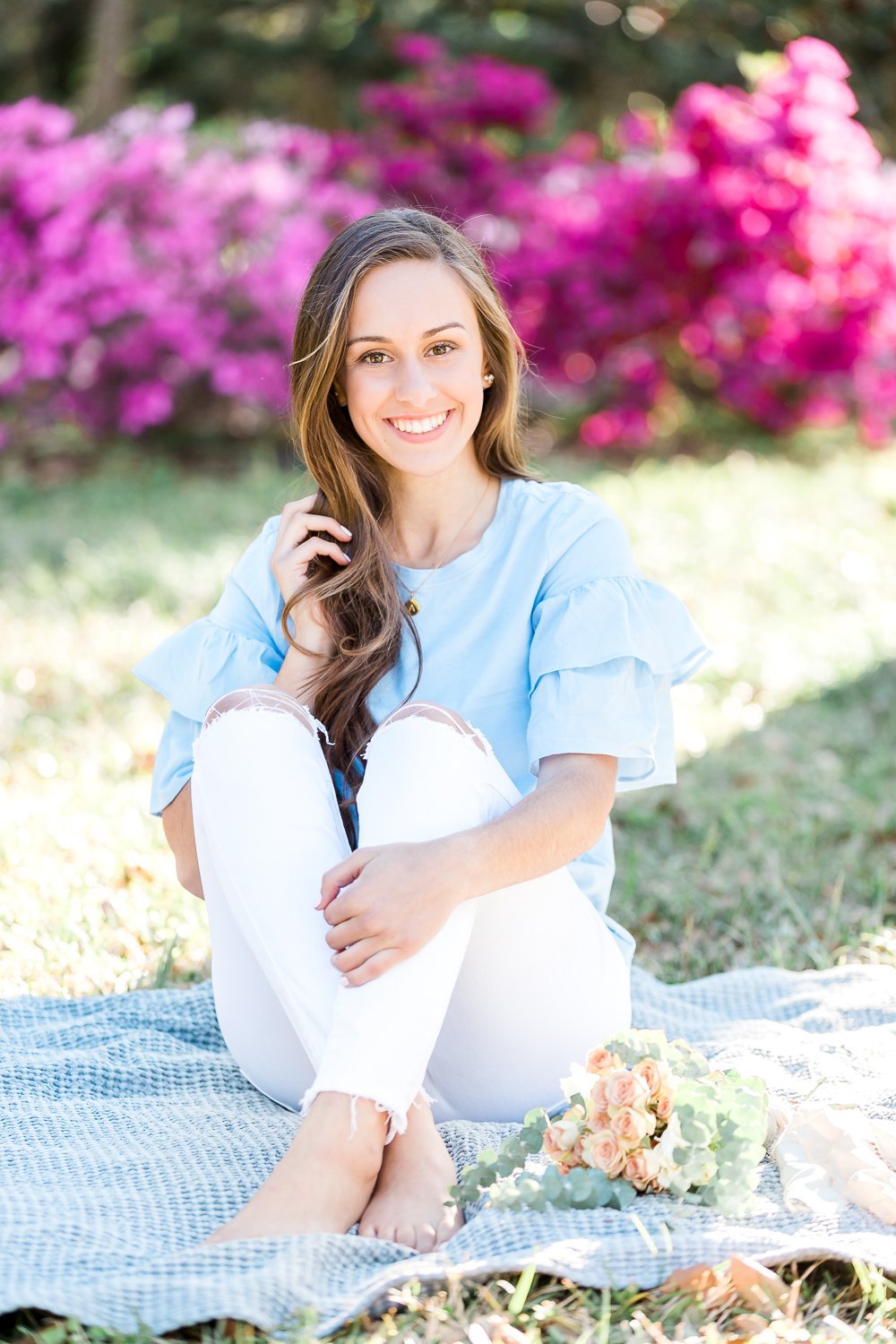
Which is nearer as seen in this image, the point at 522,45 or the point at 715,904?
the point at 715,904

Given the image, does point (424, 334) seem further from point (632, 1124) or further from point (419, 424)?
point (632, 1124)

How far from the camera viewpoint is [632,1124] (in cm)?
176

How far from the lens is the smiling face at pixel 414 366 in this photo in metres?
2.28

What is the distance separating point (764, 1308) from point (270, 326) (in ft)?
19.9

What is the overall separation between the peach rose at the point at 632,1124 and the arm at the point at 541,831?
1.03ft

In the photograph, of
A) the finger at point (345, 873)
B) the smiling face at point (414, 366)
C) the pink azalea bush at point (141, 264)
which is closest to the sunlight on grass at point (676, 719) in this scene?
the smiling face at point (414, 366)

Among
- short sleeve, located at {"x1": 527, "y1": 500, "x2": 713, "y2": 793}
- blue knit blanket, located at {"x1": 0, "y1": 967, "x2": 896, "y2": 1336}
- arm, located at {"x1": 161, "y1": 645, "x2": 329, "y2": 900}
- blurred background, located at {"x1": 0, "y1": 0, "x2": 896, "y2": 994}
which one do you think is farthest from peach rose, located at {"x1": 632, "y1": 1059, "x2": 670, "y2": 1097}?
blurred background, located at {"x1": 0, "y1": 0, "x2": 896, "y2": 994}

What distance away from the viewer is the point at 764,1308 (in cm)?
169

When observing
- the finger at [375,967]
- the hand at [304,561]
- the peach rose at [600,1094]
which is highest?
the hand at [304,561]

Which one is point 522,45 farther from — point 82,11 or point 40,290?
point 40,290

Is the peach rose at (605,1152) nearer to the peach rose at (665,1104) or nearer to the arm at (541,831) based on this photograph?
the peach rose at (665,1104)

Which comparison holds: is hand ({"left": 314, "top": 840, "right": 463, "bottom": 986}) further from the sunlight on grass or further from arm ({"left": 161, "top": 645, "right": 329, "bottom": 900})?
the sunlight on grass

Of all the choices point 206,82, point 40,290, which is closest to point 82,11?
point 206,82

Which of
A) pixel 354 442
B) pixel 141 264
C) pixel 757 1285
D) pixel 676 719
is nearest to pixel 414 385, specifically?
pixel 354 442
